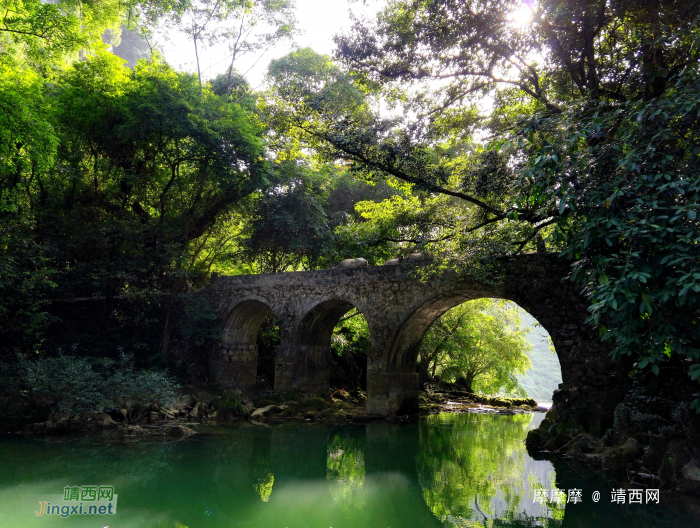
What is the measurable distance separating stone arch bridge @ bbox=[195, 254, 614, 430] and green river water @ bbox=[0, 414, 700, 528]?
2.01m

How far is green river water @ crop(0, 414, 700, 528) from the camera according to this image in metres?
4.73

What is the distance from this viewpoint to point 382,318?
37.9 ft

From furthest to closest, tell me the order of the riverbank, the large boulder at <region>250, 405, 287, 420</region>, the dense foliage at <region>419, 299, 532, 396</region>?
the dense foliage at <region>419, 299, 532, 396</region> → the large boulder at <region>250, 405, 287, 420</region> → the riverbank

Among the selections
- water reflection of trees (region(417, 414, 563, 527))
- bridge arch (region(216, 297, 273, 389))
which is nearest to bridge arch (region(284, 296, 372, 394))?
bridge arch (region(216, 297, 273, 389))

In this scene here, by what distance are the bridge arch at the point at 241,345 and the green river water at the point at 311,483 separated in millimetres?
5670

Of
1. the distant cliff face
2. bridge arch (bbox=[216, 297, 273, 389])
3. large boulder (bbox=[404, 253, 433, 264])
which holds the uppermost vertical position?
large boulder (bbox=[404, 253, 433, 264])

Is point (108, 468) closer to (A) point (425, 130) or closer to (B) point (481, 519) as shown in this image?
(B) point (481, 519)

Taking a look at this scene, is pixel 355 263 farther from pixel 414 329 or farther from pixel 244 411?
pixel 244 411

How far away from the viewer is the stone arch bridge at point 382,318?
27.9 feet

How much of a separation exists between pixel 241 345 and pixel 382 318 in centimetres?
594

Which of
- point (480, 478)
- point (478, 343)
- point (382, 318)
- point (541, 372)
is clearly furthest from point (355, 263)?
point (541, 372)

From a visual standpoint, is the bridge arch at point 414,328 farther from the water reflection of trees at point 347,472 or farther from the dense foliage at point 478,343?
the dense foliage at point 478,343

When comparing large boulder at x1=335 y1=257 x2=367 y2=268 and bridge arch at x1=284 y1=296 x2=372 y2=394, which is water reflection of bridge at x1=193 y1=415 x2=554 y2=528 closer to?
bridge arch at x1=284 y1=296 x2=372 y2=394

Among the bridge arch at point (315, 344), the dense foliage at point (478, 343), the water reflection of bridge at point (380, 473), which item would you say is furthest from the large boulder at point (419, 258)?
the dense foliage at point (478, 343)
